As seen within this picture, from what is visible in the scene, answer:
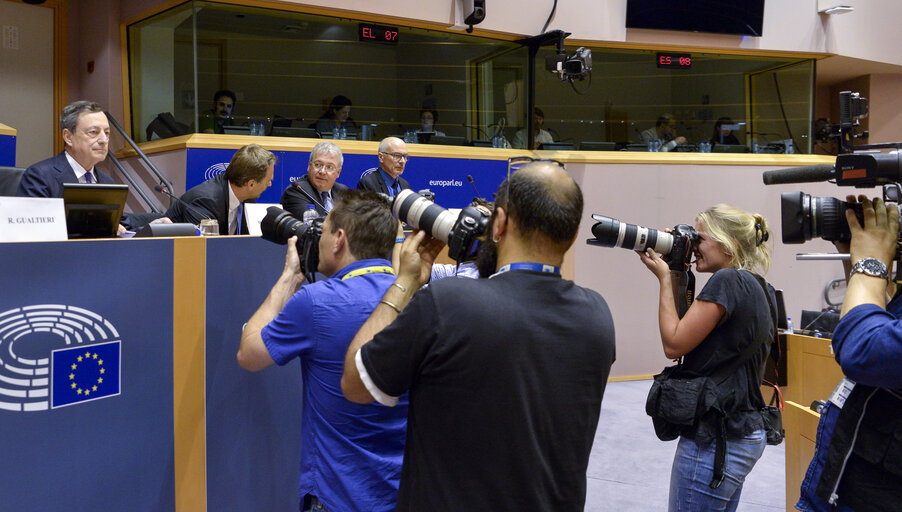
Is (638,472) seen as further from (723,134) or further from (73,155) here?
(723,134)

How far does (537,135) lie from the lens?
24.3ft

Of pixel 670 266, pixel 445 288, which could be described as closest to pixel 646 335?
pixel 670 266

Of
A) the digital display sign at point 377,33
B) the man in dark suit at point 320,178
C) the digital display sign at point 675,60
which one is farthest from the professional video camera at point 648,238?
the digital display sign at point 675,60

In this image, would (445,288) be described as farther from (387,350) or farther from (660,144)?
(660,144)

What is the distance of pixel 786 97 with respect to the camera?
25.7 ft

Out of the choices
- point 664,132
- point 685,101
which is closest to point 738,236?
point 664,132

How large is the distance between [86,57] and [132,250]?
5824 millimetres

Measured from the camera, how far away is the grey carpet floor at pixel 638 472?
391 centimetres

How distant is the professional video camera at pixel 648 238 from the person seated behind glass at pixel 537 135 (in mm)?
4814

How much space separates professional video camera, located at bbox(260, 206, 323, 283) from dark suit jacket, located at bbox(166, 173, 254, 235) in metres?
1.33

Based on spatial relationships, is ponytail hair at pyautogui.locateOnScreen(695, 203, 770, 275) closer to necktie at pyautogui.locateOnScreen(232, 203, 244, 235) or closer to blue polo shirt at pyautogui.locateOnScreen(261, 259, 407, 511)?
blue polo shirt at pyautogui.locateOnScreen(261, 259, 407, 511)

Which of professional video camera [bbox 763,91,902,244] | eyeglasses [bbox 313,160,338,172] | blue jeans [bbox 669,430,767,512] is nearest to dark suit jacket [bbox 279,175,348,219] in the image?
eyeglasses [bbox 313,160,338,172]

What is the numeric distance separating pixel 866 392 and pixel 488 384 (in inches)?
31.4

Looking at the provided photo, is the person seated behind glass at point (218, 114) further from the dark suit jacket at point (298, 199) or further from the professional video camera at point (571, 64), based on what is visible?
the professional video camera at point (571, 64)
